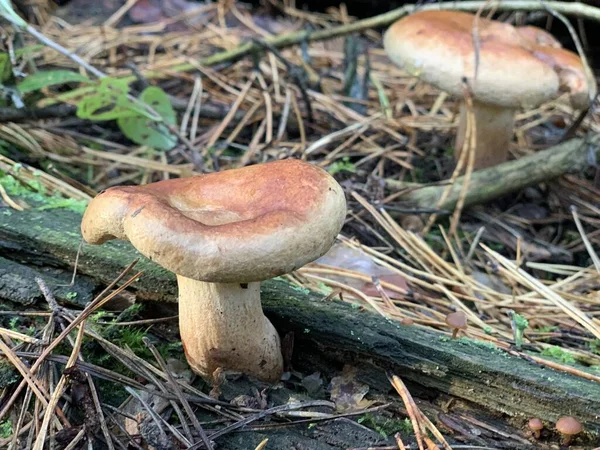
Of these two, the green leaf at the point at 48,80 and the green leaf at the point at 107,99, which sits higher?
the green leaf at the point at 48,80

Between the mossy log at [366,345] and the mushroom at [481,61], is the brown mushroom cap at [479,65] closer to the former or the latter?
the mushroom at [481,61]

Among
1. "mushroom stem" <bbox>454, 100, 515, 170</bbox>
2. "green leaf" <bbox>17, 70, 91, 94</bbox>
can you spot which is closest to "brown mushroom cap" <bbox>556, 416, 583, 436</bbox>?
"mushroom stem" <bbox>454, 100, 515, 170</bbox>

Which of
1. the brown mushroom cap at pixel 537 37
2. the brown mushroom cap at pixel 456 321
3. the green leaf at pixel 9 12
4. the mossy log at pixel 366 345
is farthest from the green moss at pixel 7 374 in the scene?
the brown mushroom cap at pixel 537 37

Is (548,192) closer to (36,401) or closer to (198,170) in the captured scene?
(198,170)

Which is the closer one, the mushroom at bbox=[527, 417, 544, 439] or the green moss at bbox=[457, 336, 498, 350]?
the mushroom at bbox=[527, 417, 544, 439]

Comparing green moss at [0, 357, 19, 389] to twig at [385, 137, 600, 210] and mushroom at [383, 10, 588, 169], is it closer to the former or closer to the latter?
twig at [385, 137, 600, 210]

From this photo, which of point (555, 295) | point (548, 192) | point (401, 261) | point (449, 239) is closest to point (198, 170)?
point (401, 261)

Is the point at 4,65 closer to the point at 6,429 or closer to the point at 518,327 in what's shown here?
the point at 6,429
